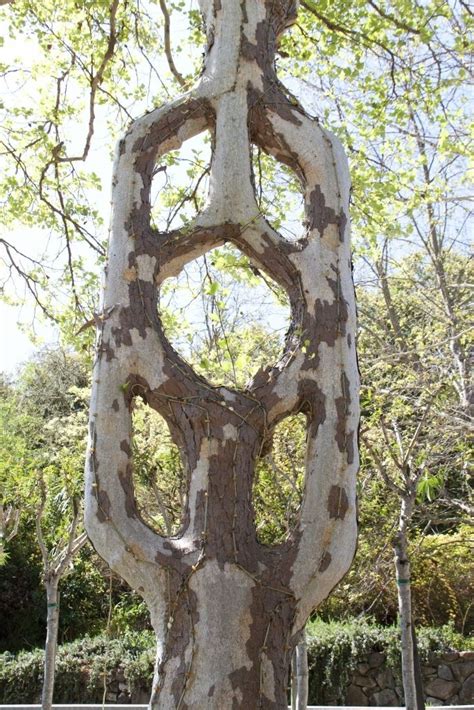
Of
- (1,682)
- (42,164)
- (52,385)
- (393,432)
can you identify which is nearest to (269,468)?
(393,432)

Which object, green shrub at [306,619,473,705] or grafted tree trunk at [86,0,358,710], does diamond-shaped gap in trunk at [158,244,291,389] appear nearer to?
grafted tree trunk at [86,0,358,710]

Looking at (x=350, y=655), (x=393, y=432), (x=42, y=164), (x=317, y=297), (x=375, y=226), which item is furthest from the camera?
(x=350, y=655)

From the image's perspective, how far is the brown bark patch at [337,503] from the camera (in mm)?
2891

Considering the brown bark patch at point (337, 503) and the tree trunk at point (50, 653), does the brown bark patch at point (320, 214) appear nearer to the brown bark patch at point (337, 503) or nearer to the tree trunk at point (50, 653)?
the brown bark patch at point (337, 503)

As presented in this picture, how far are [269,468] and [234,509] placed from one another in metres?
5.41

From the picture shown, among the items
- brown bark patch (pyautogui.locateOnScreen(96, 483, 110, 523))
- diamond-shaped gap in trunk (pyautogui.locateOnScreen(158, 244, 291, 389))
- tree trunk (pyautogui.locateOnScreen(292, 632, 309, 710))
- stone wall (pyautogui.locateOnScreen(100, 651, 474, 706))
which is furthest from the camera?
stone wall (pyautogui.locateOnScreen(100, 651, 474, 706))

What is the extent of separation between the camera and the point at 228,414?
292 centimetres

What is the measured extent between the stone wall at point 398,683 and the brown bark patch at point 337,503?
7459mm

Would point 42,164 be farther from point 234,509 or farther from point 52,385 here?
point 52,385

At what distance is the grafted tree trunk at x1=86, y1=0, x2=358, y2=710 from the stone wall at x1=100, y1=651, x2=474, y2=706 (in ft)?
24.3

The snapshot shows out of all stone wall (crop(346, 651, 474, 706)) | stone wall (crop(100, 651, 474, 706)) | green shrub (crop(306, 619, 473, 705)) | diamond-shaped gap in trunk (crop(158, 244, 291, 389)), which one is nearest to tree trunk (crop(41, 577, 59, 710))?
stone wall (crop(100, 651, 474, 706))

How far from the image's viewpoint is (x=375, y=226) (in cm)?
586

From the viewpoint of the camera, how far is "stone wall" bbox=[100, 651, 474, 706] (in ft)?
Result: 30.8

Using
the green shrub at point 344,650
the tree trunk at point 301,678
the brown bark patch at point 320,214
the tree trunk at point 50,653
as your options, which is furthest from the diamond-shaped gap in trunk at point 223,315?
the green shrub at point 344,650
